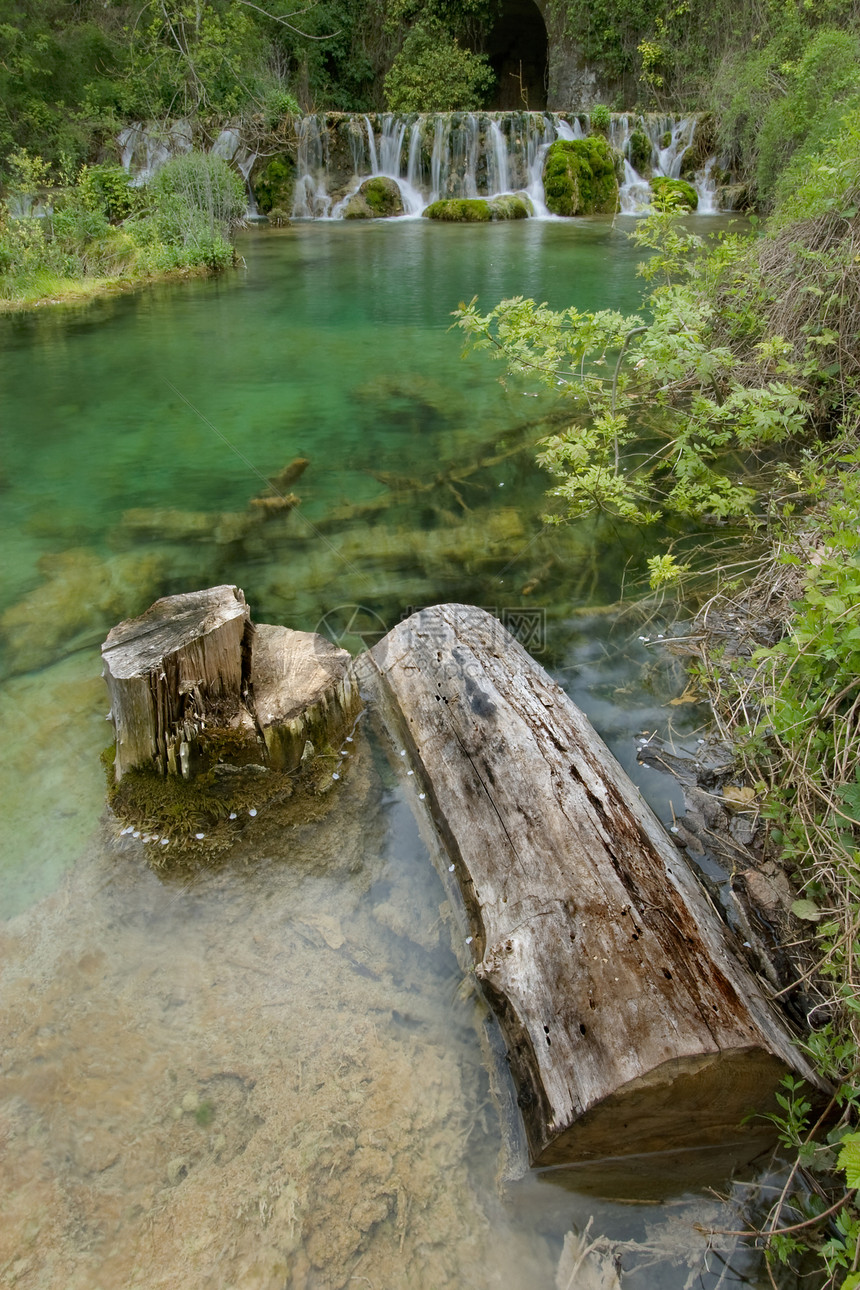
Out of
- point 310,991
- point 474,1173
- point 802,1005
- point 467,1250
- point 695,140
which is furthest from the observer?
point 695,140

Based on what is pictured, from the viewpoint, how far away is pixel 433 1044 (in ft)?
7.45

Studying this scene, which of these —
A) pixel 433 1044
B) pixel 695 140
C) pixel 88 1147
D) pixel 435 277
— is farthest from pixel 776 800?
pixel 695 140

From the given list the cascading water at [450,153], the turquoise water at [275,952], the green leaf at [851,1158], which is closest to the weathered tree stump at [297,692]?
the turquoise water at [275,952]

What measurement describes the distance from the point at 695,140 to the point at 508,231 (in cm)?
684

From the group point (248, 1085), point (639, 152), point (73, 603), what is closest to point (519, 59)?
point (639, 152)

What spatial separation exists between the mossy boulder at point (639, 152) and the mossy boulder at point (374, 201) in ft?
20.1

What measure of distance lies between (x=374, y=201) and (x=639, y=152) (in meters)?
6.94

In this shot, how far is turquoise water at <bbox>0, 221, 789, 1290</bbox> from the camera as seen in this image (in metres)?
1.85

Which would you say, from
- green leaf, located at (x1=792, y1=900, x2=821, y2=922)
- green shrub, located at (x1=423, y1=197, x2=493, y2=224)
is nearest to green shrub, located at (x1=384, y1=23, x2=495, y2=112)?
green shrub, located at (x1=423, y1=197, x2=493, y2=224)

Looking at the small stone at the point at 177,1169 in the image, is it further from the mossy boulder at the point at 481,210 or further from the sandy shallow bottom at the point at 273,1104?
the mossy boulder at the point at 481,210

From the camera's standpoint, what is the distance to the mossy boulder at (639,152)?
19328 mm

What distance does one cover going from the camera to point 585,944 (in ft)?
6.93

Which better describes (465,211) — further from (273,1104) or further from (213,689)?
A: (273,1104)

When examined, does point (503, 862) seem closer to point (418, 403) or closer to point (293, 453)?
point (293, 453)
